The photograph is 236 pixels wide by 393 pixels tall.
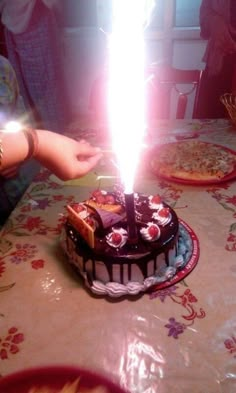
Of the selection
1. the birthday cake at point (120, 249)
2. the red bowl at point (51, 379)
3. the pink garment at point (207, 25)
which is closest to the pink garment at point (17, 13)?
the pink garment at point (207, 25)

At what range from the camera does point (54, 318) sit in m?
0.80

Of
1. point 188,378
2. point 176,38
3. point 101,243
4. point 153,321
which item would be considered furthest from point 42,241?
point 176,38

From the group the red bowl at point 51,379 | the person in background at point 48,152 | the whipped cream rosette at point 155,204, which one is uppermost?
the person in background at point 48,152

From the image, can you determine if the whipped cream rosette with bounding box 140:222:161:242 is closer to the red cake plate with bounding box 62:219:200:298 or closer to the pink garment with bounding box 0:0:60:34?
the red cake plate with bounding box 62:219:200:298

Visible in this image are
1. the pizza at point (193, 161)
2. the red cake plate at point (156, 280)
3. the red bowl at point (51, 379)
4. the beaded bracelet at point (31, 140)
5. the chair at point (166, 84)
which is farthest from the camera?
the chair at point (166, 84)

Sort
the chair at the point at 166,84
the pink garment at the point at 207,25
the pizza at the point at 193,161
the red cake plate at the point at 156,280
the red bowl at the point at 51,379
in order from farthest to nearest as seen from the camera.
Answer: the pink garment at the point at 207,25 < the chair at the point at 166,84 < the pizza at the point at 193,161 < the red cake plate at the point at 156,280 < the red bowl at the point at 51,379

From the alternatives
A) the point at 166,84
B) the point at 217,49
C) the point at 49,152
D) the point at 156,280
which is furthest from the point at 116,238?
the point at 217,49

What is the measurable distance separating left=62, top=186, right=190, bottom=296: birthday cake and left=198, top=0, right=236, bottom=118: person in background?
2036 mm

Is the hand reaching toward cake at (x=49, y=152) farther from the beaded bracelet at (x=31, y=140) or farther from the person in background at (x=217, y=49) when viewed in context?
the person in background at (x=217, y=49)

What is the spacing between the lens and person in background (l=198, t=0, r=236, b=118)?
2.79 meters

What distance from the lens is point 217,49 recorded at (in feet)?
9.43

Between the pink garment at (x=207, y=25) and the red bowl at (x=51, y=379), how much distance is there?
2.77 m

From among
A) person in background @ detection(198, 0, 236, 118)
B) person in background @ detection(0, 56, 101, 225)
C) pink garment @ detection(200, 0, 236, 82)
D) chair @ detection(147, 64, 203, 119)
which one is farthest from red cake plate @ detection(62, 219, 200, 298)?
pink garment @ detection(200, 0, 236, 82)

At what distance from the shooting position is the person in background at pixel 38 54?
285 cm
